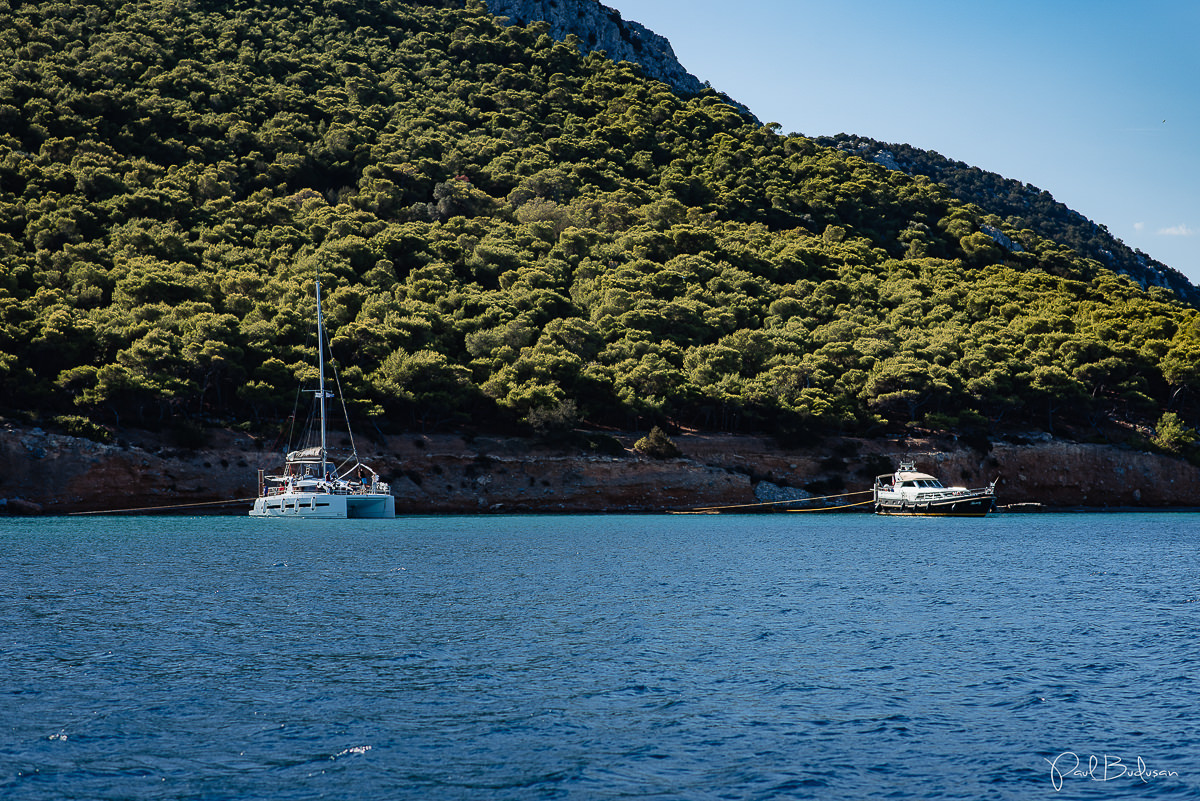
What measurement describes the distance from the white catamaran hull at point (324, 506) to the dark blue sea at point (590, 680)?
20105 mm

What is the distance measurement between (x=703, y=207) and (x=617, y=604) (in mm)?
90128

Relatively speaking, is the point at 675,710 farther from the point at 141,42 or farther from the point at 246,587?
the point at 141,42

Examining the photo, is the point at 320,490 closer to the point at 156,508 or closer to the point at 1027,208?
the point at 156,508

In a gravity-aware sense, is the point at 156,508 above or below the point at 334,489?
below

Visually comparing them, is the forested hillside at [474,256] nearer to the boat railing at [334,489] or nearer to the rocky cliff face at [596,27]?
the boat railing at [334,489]

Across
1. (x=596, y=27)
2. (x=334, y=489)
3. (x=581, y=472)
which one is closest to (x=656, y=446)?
(x=581, y=472)

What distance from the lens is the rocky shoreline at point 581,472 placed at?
163 ft

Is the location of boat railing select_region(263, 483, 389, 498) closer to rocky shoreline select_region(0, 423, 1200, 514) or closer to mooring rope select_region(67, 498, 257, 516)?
mooring rope select_region(67, 498, 257, 516)

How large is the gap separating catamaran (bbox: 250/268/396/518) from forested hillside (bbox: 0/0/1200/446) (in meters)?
4.69

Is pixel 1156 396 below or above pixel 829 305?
below

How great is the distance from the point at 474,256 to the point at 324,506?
34084 millimetres

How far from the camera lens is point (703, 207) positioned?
107 m

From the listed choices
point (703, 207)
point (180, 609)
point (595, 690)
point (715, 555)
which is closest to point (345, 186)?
point (703, 207)

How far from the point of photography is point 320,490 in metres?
50.9
